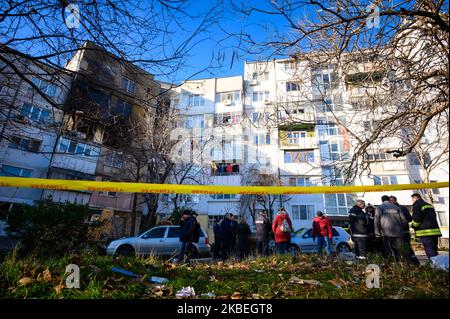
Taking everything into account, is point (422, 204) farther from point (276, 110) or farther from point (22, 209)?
point (22, 209)

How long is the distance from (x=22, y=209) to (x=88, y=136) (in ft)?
59.8

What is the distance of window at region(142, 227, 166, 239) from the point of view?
10083mm

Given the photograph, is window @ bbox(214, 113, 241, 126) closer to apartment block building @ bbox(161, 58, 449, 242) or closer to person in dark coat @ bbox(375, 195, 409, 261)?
apartment block building @ bbox(161, 58, 449, 242)

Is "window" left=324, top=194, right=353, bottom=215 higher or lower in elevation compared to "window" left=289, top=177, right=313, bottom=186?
lower

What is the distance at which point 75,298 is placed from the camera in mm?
2621

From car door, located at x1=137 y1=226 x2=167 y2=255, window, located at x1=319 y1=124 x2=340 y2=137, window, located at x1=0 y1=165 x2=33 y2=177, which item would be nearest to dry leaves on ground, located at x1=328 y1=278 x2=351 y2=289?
car door, located at x1=137 y1=226 x2=167 y2=255

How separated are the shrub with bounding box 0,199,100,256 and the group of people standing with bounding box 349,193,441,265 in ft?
24.9

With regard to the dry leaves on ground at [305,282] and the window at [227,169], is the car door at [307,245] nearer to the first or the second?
the dry leaves on ground at [305,282]

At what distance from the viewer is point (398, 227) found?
5254mm

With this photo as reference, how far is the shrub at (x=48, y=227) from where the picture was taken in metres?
6.02

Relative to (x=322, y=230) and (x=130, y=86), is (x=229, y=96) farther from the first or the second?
(x=130, y=86)

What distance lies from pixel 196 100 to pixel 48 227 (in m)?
29.0

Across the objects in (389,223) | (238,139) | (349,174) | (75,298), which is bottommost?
(75,298)
